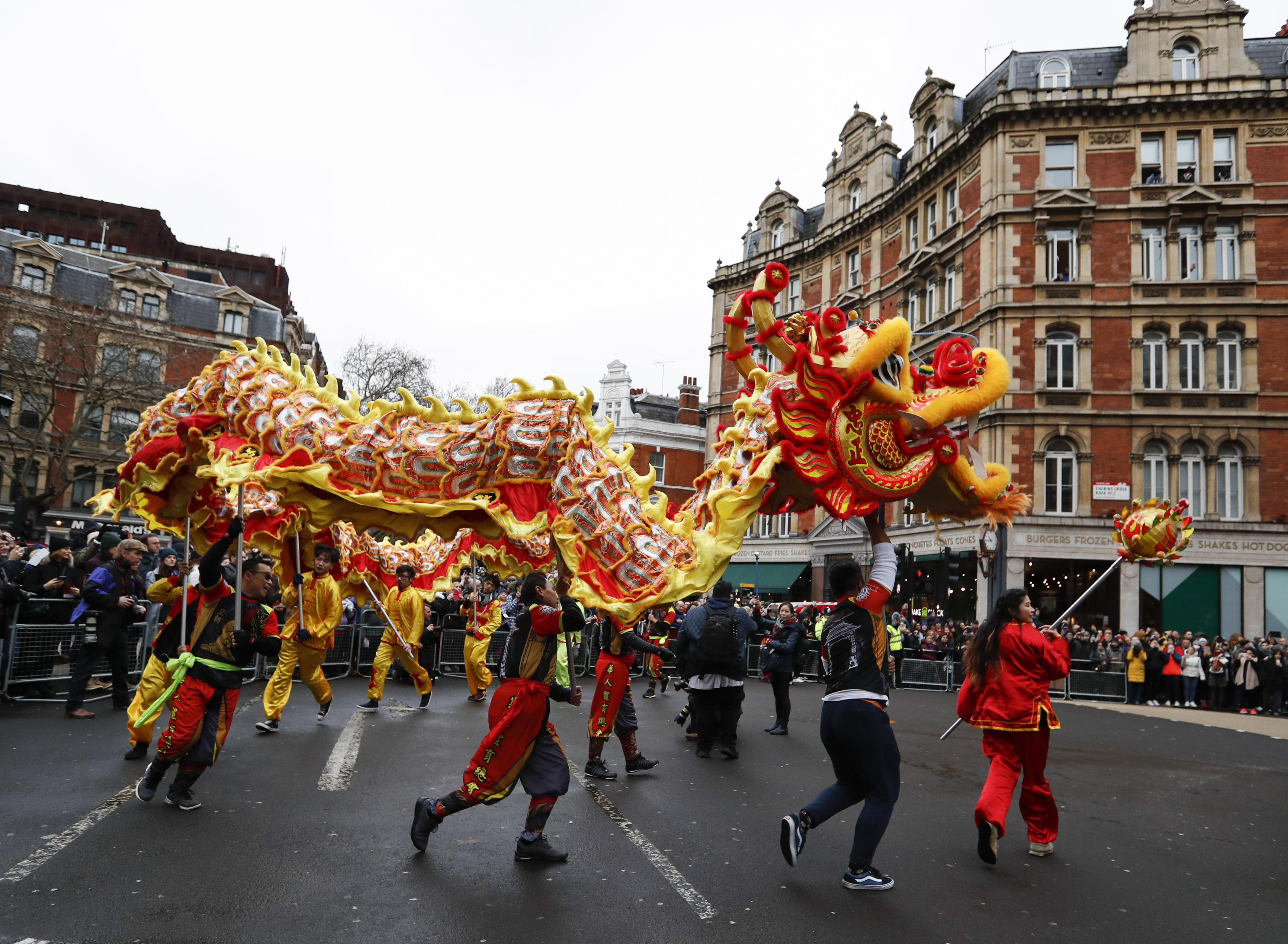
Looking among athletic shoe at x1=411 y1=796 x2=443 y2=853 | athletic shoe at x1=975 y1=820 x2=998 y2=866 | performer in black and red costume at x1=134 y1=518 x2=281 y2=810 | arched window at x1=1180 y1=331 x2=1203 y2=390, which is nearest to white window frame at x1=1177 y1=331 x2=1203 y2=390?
arched window at x1=1180 y1=331 x2=1203 y2=390

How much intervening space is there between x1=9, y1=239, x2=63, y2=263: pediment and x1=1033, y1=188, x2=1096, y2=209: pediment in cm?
3879

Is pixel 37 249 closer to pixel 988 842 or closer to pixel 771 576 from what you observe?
pixel 771 576

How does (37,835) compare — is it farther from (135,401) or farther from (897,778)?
(135,401)

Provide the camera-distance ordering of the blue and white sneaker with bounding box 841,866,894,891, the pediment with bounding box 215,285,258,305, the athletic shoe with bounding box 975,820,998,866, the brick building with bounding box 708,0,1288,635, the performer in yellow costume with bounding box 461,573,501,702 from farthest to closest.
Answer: the pediment with bounding box 215,285,258,305 → the brick building with bounding box 708,0,1288,635 → the performer in yellow costume with bounding box 461,573,501,702 → the athletic shoe with bounding box 975,820,998,866 → the blue and white sneaker with bounding box 841,866,894,891

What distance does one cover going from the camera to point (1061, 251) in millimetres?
25516

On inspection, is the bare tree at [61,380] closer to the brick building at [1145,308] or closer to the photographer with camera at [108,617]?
the photographer with camera at [108,617]

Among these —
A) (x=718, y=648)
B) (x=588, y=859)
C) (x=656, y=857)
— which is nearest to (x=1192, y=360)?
(x=718, y=648)

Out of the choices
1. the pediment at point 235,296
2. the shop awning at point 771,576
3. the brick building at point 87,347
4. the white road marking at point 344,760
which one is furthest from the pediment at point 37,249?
the white road marking at point 344,760

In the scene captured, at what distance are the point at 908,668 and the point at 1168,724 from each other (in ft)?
18.7

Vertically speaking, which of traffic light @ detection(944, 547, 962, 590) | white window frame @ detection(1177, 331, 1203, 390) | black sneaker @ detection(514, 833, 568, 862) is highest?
white window frame @ detection(1177, 331, 1203, 390)

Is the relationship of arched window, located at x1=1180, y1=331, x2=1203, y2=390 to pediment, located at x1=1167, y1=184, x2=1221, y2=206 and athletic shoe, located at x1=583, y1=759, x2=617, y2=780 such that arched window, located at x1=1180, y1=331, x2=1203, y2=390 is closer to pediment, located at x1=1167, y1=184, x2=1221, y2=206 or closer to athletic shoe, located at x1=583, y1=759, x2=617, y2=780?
pediment, located at x1=1167, y1=184, x2=1221, y2=206

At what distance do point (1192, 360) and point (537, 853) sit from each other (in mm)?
25204

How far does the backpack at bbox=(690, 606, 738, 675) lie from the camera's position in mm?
9328

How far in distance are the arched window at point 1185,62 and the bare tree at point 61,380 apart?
3081cm
